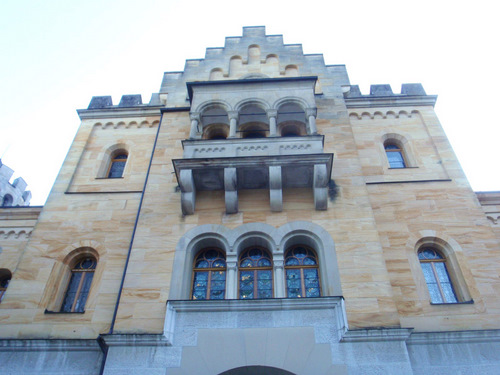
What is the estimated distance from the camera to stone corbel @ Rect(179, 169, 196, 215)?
11.8 metres

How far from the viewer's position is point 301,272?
1099cm

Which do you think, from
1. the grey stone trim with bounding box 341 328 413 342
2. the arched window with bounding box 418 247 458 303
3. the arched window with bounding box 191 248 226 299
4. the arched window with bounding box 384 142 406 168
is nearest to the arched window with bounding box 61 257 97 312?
the arched window with bounding box 191 248 226 299

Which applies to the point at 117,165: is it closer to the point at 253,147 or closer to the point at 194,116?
the point at 194,116

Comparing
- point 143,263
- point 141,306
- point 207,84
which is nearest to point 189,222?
point 143,263

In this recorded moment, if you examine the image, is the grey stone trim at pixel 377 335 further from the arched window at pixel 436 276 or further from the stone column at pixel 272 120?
the stone column at pixel 272 120

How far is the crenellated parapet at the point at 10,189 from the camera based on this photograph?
933 inches

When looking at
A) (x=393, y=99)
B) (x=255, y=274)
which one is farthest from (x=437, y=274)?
(x=393, y=99)

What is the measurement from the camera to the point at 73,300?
11.3 m

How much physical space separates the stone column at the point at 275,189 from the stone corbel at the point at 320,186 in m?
1.00

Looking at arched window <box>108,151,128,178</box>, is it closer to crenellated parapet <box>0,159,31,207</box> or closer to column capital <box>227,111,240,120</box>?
column capital <box>227,111,240,120</box>

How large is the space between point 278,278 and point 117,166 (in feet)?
25.9

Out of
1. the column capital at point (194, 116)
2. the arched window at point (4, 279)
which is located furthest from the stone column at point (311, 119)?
the arched window at point (4, 279)

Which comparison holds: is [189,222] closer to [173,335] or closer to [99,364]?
[173,335]

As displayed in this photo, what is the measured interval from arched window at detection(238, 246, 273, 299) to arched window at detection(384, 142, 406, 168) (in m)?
6.27
